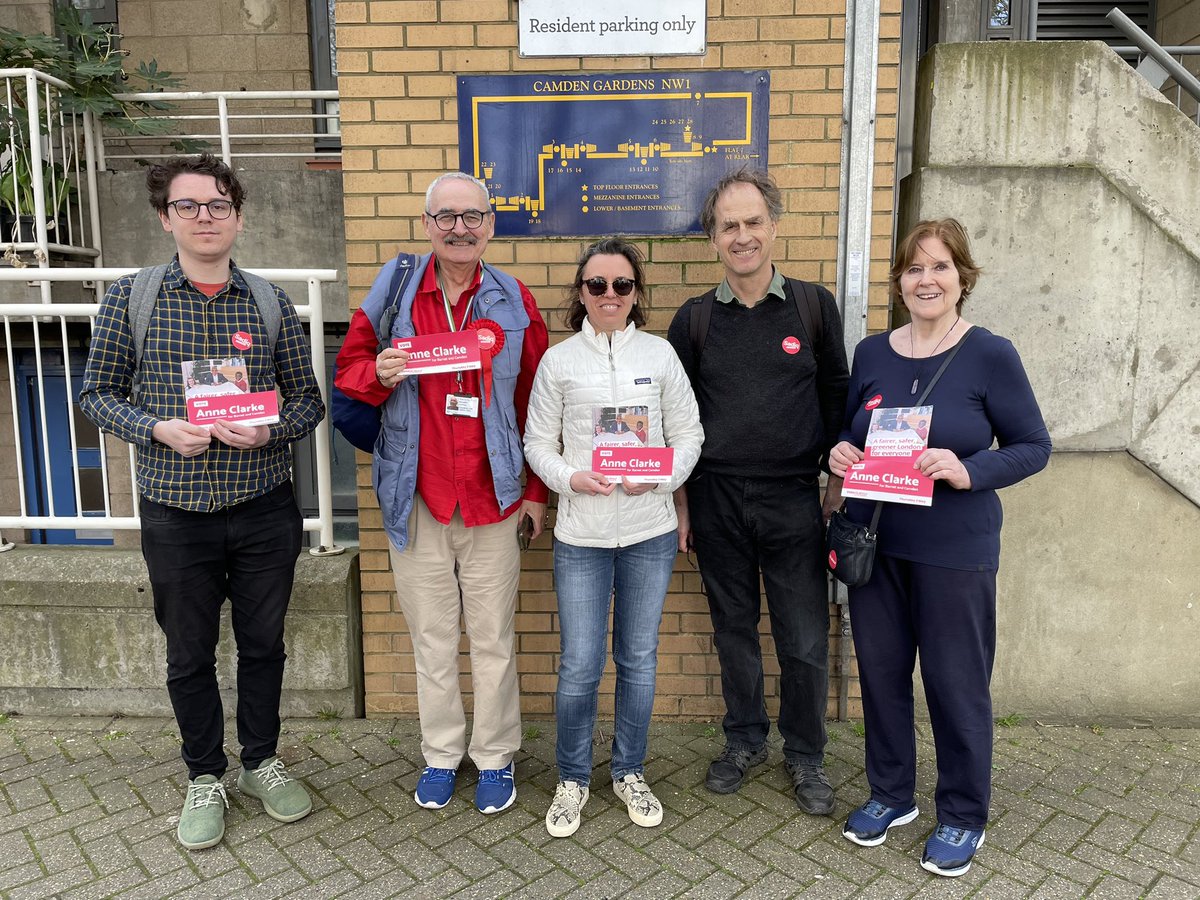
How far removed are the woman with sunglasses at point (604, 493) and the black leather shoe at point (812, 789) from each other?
539 mm

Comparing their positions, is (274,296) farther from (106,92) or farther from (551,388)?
(106,92)

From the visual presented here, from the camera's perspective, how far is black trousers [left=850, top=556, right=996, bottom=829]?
8.68 feet

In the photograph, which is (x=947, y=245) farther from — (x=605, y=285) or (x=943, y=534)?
(x=605, y=285)

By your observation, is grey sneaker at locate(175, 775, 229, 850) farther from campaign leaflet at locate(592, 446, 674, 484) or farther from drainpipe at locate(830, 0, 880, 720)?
drainpipe at locate(830, 0, 880, 720)

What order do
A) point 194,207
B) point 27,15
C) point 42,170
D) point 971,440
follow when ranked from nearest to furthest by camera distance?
point 971,440
point 194,207
point 42,170
point 27,15

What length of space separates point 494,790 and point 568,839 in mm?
343

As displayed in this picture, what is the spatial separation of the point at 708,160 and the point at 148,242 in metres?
4.31

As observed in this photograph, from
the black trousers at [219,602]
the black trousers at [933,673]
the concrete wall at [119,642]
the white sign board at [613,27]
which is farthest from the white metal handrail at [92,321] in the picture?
the black trousers at [933,673]

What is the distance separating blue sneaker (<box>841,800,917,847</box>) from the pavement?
0.04 metres

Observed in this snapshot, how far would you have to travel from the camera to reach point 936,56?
3.53 metres

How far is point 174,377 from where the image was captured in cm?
275

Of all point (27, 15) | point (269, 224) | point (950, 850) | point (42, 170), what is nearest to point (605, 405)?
point (950, 850)

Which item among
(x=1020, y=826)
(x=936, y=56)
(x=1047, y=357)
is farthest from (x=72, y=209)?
(x=1020, y=826)

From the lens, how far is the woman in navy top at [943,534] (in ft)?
8.39
